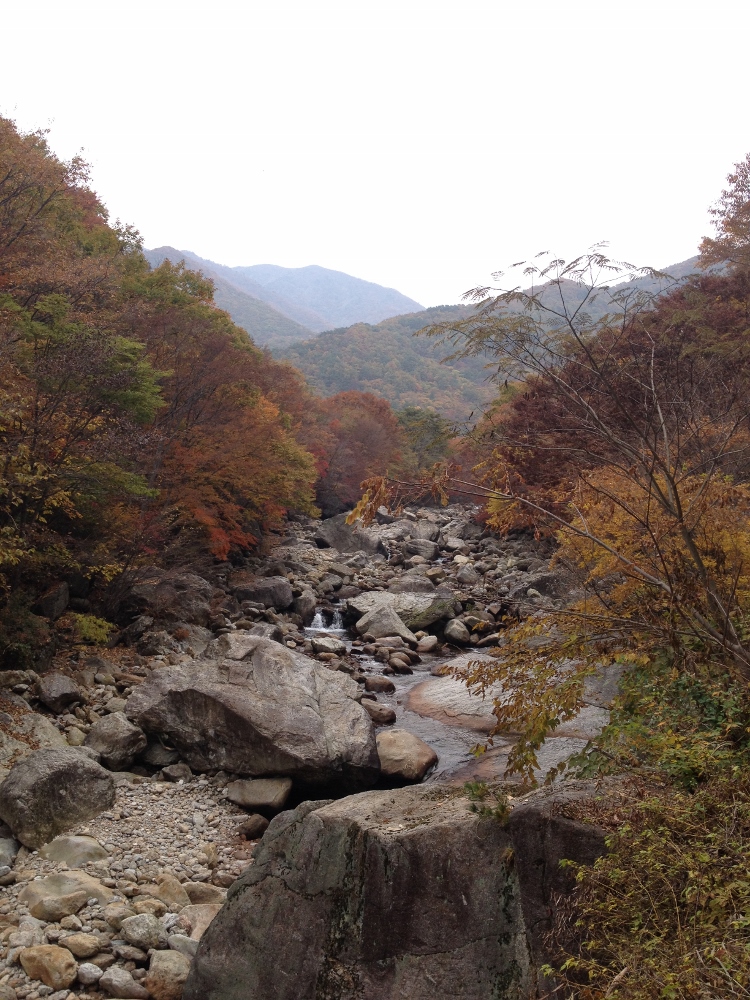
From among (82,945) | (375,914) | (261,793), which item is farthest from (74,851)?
(375,914)

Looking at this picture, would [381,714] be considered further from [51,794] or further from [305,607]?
[305,607]

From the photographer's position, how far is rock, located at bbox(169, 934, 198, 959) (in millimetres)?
5949

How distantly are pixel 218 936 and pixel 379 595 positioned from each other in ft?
50.5

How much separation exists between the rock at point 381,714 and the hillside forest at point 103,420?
534 centimetres

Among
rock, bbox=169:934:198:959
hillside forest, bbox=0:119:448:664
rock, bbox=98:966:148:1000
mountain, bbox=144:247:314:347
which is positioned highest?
mountain, bbox=144:247:314:347

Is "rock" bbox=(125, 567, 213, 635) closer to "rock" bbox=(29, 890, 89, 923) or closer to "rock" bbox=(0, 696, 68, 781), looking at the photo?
"rock" bbox=(0, 696, 68, 781)

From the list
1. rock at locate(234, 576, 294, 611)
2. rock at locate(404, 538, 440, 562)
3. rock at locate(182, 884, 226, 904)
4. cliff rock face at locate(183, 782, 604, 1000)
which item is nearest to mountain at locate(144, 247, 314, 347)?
rock at locate(404, 538, 440, 562)

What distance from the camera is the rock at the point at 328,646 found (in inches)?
638

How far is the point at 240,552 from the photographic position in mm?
23531

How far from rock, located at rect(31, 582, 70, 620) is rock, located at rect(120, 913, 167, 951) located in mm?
7713

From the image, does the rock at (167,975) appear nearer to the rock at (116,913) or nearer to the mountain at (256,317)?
the rock at (116,913)

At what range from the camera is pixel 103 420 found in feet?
40.7

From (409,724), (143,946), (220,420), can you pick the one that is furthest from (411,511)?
(143,946)

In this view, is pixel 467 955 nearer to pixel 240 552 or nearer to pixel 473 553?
pixel 240 552
